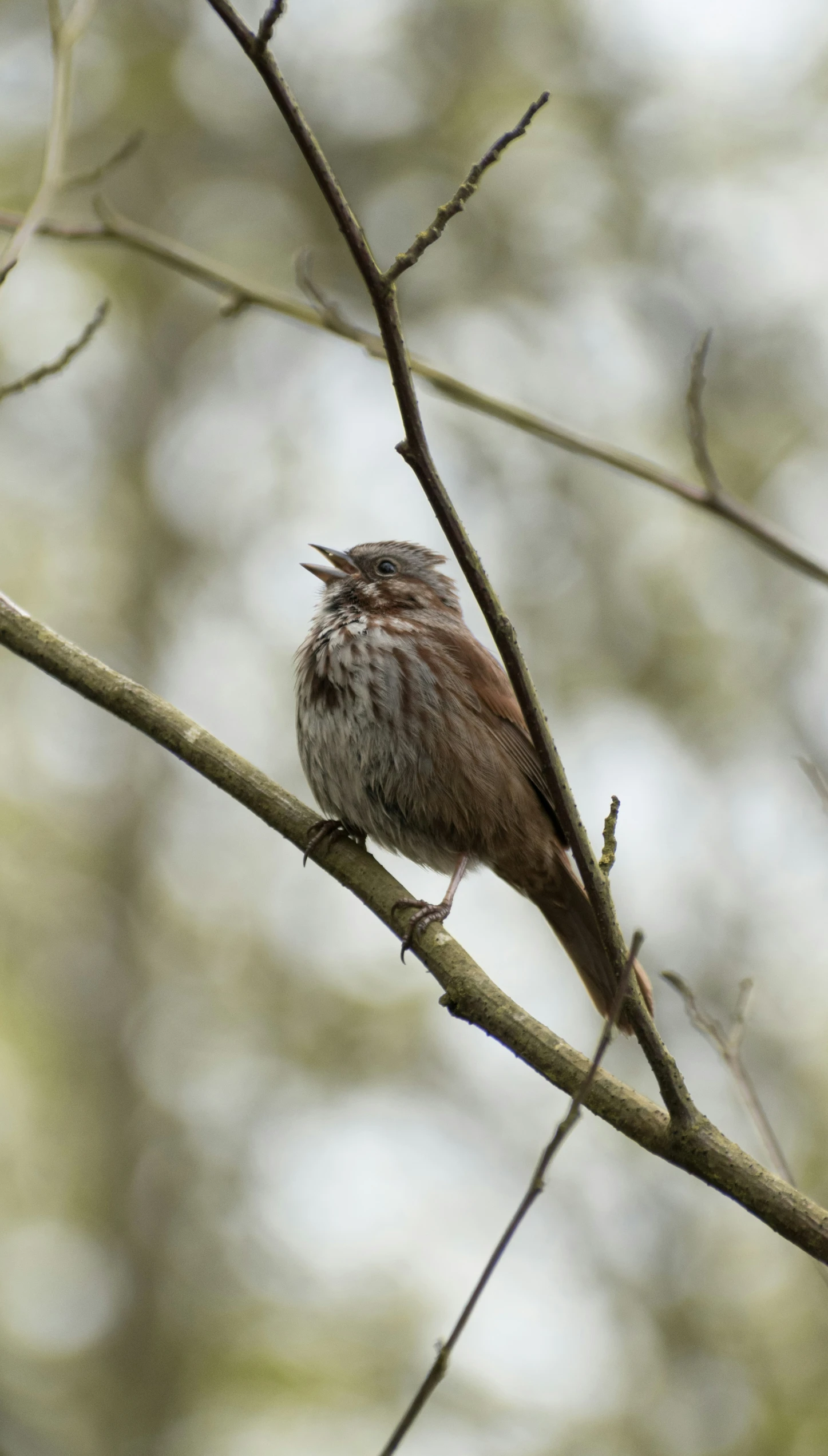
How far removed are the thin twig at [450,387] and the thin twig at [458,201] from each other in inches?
32.1

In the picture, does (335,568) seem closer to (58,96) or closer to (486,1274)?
(58,96)

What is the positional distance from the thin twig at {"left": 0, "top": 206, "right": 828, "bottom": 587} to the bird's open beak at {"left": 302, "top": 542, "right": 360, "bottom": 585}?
3.14 ft

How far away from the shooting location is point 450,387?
3.64 meters

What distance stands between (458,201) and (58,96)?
6.88 feet

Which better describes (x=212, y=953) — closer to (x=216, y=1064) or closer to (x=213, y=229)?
(x=216, y=1064)

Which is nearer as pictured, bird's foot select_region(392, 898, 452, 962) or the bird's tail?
bird's foot select_region(392, 898, 452, 962)

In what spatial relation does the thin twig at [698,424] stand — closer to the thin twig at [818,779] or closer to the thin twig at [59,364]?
the thin twig at [818,779]

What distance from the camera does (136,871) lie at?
1164cm

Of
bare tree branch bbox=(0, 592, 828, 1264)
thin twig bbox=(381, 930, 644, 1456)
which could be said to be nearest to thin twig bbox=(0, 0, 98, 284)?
bare tree branch bbox=(0, 592, 828, 1264)

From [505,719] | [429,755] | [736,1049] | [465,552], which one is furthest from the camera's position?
[505,719]

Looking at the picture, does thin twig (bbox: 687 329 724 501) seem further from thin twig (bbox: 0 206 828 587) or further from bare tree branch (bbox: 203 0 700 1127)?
bare tree branch (bbox: 203 0 700 1127)

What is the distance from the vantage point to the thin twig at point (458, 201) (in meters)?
2.12

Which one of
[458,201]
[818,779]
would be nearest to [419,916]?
[818,779]

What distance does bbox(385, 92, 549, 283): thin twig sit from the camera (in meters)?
2.12
